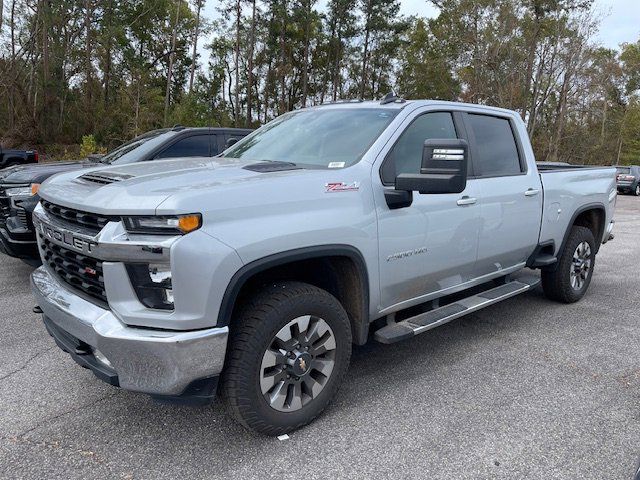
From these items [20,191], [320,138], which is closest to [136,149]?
[20,191]

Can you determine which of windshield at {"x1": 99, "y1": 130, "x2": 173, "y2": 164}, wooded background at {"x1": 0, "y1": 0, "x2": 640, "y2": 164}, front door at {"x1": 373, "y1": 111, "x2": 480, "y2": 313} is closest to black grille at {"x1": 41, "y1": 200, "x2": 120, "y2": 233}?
front door at {"x1": 373, "y1": 111, "x2": 480, "y2": 313}

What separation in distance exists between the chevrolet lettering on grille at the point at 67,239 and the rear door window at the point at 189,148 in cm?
369

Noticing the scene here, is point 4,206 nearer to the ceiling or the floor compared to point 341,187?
nearer to the floor

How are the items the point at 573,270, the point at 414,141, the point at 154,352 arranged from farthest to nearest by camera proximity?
the point at 573,270, the point at 414,141, the point at 154,352

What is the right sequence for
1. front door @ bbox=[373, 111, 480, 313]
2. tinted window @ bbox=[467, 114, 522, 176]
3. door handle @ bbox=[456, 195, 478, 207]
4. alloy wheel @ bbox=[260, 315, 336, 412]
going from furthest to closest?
1. tinted window @ bbox=[467, 114, 522, 176]
2. door handle @ bbox=[456, 195, 478, 207]
3. front door @ bbox=[373, 111, 480, 313]
4. alloy wheel @ bbox=[260, 315, 336, 412]

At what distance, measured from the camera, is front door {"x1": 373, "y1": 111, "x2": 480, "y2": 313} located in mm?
3107

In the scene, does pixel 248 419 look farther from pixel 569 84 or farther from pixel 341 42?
pixel 341 42

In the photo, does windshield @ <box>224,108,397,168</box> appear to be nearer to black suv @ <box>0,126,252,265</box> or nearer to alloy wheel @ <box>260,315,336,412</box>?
alloy wheel @ <box>260,315,336,412</box>

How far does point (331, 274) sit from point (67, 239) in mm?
1459

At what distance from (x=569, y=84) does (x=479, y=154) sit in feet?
120

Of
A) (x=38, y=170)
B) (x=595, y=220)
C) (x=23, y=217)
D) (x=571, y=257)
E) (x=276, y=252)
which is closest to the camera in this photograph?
(x=276, y=252)

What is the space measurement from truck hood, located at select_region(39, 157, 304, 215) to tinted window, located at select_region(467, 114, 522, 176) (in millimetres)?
Answer: 1803

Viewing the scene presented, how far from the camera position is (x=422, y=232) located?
3264 millimetres

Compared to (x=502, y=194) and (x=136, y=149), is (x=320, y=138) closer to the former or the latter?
(x=502, y=194)
